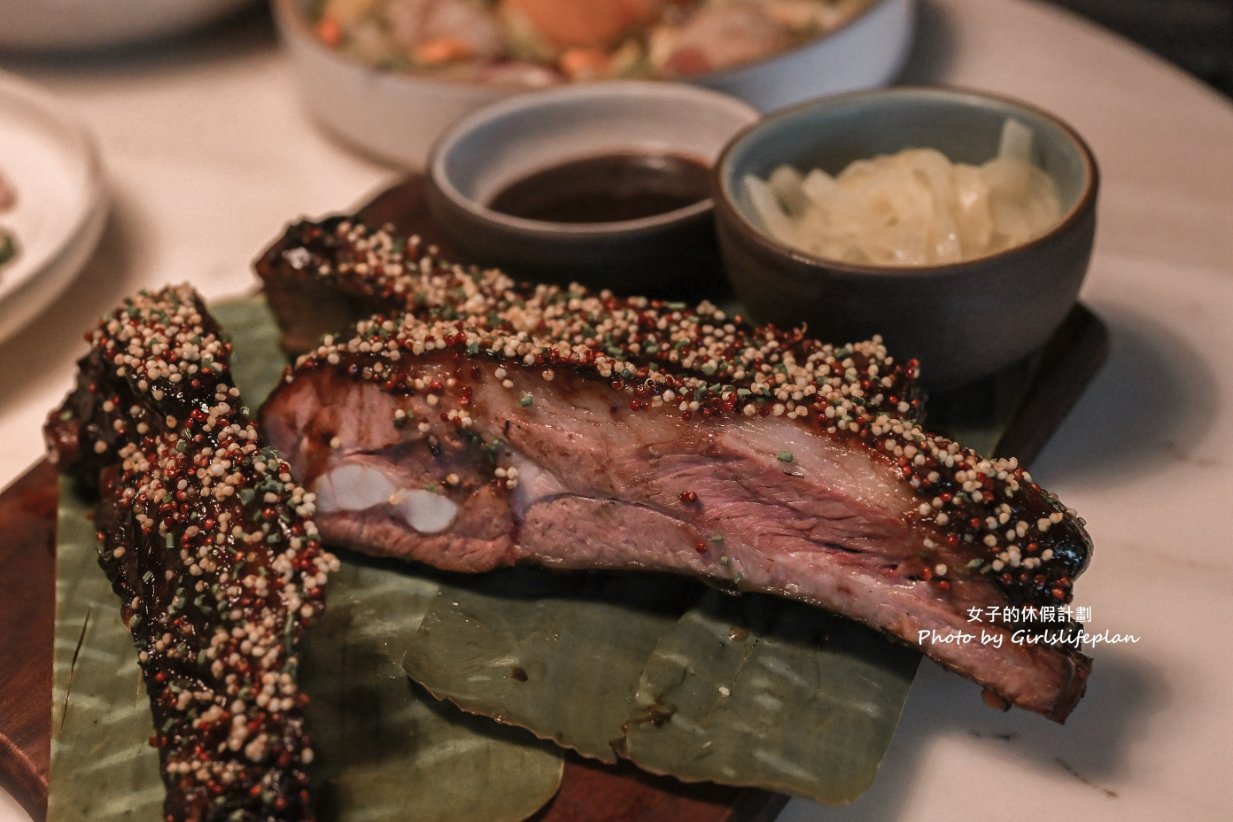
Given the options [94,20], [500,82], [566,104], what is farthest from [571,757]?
[94,20]

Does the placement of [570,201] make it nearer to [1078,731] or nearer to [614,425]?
[614,425]

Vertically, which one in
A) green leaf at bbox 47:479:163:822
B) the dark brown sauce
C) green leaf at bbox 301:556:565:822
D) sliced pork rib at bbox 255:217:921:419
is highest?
sliced pork rib at bbox 255:217:921:419

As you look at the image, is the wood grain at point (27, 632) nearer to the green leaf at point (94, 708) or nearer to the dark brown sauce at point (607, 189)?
the green leaf at point (94, 708)

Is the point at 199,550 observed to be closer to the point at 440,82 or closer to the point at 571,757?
the point at 571,757

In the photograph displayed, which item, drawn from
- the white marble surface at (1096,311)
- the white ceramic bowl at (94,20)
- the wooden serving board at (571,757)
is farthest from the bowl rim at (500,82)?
the wooden serving board at (571,757)

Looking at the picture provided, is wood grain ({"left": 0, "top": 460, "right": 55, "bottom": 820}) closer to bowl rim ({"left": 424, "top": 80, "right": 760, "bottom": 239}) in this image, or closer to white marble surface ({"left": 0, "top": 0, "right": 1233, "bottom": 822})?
white marble surface ({"left": 0, "top": 0, "right": 1233, "bottom": 822})

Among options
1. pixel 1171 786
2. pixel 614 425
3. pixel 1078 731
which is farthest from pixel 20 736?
pixel 1171 786

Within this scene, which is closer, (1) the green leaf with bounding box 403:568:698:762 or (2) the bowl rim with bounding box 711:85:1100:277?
(1) the green leaf with bounding box 403:568:698:762

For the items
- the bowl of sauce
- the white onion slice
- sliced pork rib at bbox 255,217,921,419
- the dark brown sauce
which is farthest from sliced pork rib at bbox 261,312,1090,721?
the dark brown sauce
